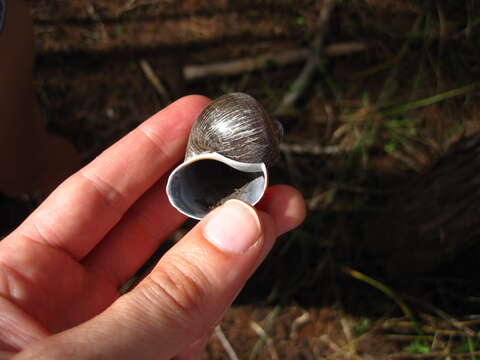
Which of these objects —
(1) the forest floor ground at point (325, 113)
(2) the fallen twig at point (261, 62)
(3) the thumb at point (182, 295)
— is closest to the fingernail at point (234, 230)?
(3) the thumb at point (182, 295)

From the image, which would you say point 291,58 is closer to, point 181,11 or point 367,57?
point 367,57

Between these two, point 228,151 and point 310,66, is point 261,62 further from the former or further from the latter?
point 228,151

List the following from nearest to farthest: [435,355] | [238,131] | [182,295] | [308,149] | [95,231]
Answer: [182,295] → [238,131] → [95,231] → [435,355] → [308,149]

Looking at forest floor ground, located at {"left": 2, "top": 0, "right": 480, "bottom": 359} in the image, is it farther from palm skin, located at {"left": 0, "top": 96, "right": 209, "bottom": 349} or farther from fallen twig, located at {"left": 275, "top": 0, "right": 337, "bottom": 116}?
palm skin, located at {"left": 0, "top": 96, "right": 209, "bottom": 349}

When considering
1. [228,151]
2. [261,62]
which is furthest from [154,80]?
[228,151]

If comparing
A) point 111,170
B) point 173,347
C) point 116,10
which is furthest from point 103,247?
point 116,10

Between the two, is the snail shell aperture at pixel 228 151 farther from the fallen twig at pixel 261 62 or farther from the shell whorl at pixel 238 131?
the fallen twig at pixel 261 62

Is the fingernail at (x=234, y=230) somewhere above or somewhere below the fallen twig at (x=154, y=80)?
below

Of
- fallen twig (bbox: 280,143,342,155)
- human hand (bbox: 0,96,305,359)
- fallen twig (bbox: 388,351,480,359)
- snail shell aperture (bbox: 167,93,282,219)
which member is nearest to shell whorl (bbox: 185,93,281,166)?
snail shell aperture (bbox: 167,93,282,219)
